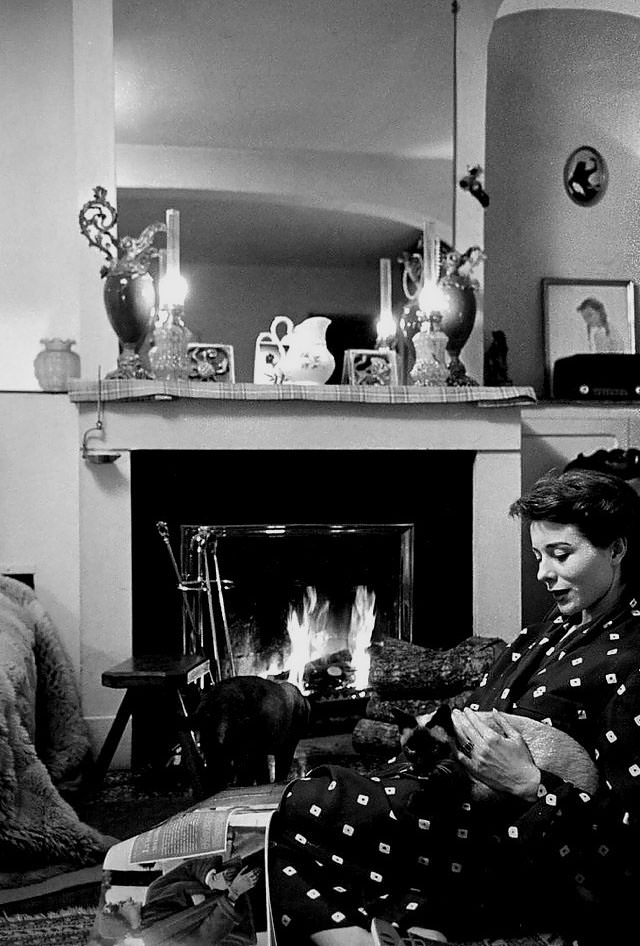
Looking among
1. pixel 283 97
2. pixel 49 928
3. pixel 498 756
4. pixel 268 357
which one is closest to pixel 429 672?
pixel 268 357

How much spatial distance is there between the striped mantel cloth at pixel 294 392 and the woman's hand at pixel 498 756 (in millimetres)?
2046

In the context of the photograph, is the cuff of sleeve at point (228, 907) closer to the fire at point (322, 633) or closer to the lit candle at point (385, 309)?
the fire at point (322, 633)

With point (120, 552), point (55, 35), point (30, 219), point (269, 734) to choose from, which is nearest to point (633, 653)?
point (269, 734)

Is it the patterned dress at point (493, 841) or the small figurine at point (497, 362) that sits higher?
the small figurine at point (497, 362)

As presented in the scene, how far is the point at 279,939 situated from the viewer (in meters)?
1.61

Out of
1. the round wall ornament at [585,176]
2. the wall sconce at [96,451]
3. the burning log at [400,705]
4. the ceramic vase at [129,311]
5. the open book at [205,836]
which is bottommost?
the burning log at [400,705]

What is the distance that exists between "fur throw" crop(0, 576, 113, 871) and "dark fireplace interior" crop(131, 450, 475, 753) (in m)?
0.37

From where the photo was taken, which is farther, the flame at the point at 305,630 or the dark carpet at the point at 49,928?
the flame at the point at 305,630

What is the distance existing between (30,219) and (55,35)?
2.27 feet

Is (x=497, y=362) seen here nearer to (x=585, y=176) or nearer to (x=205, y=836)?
(x=585, y=176)

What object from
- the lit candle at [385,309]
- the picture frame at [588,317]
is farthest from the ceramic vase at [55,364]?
the picture frame at [588,317]

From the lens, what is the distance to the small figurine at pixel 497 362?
421 cm

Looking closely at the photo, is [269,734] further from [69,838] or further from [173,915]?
[173,915]

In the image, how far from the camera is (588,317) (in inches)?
178
